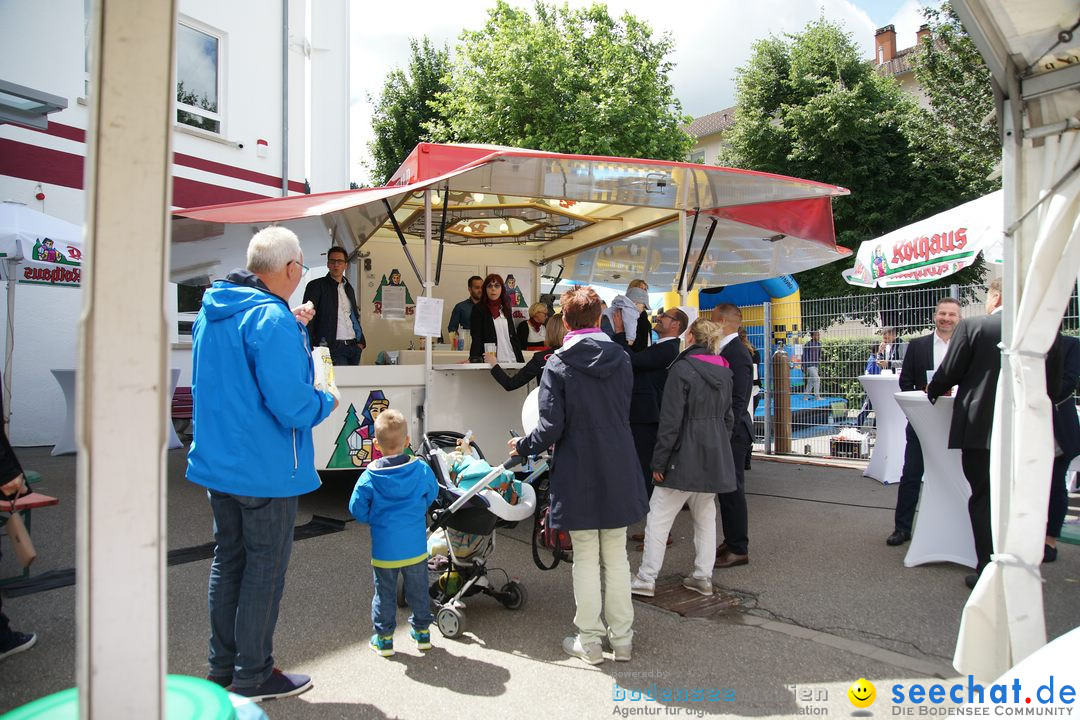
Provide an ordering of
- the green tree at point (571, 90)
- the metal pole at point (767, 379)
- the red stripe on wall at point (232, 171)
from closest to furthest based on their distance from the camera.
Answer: the metal pole at point (767, 379)
the red stripe on wall at point (232, 171)
the green tree at point (571, 90)

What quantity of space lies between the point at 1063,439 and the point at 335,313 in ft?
20.3

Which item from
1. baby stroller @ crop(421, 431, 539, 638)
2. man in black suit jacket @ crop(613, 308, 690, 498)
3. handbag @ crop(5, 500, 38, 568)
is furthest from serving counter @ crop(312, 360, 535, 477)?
handbag @ crop(5, 500, 38, 568)

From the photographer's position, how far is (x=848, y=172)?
2150 centimetres

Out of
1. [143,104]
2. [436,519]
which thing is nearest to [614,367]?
[436,519]

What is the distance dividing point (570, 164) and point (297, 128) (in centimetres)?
947

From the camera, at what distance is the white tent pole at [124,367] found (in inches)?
46.8

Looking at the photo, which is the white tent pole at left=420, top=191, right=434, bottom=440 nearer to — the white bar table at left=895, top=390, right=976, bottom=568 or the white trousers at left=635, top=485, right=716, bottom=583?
the white trousers at left=635, top=485, right=716, bottom=583

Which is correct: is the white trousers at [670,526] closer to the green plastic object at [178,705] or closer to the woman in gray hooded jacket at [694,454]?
the woman in gray hooded jacket at [694,454]

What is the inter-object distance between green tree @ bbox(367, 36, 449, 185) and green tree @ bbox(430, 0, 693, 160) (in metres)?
2.57

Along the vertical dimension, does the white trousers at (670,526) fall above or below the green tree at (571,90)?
below

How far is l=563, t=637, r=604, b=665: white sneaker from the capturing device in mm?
3452

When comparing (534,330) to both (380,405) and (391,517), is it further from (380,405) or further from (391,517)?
(391,517)

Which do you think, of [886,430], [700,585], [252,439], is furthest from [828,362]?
[252,439]

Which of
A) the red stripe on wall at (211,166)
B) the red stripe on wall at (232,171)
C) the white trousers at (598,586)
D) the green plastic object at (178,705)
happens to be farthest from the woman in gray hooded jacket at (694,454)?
the red stripe on wall at (232,171)
